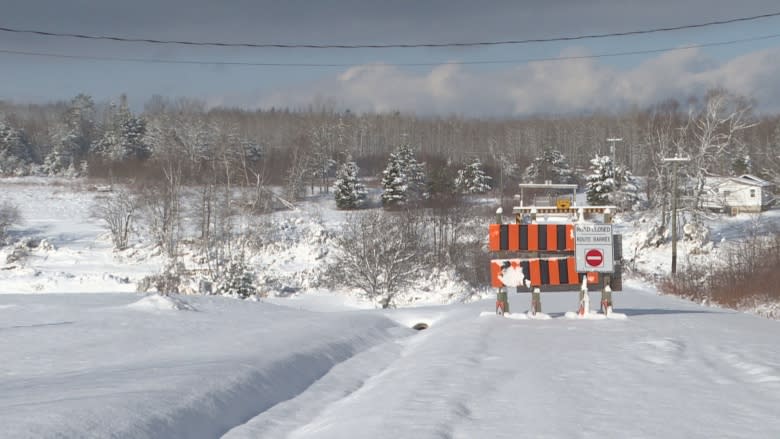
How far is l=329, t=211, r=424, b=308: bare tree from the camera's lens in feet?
132

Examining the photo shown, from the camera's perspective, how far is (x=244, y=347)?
10.8m

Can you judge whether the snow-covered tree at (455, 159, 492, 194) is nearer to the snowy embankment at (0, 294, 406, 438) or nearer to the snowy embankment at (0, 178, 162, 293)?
the snowy embankment at (0, 178, 162, 293)

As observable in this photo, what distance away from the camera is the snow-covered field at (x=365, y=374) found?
21.2 ft

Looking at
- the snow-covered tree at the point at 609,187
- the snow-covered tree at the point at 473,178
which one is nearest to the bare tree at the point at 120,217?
the snow-covered tree at the point at 609,187

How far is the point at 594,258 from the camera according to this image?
14734 mm

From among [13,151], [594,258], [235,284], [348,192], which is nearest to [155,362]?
[594,258]

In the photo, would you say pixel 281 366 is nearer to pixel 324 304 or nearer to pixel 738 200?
pixel 324 304

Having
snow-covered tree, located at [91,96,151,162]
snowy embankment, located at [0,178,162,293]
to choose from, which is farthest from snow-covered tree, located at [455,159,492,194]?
snow-covered tree, located at [91,96,151,162]

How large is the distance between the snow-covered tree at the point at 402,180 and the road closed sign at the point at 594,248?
5632 centimetres

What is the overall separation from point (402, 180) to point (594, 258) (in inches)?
2462

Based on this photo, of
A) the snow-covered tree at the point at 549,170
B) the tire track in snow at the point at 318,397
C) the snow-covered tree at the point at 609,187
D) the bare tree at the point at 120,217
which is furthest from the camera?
the snow-covered tree at the point at 549,170

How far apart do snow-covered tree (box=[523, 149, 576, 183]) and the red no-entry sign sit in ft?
242

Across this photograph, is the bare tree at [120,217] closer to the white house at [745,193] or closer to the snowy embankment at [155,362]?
the snowy embankment at [155,362]

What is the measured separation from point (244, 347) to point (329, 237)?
4577 cm
